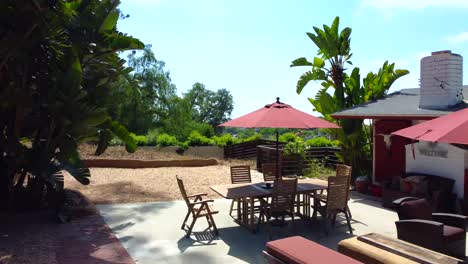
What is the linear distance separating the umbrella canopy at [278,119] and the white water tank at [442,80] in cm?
370

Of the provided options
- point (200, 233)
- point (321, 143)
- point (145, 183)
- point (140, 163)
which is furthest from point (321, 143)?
point (200, 233)

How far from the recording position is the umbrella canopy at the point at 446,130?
173 inches

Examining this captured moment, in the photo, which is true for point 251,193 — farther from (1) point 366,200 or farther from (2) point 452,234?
(1) point 366,200

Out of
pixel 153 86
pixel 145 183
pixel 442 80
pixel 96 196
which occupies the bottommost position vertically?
pixel 96 196

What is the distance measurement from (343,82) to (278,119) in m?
6.43

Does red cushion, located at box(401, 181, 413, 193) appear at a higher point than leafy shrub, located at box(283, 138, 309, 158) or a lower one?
lower

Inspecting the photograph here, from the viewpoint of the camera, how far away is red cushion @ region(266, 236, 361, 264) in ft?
10.8

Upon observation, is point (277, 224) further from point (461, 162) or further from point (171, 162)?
point (171, 162)

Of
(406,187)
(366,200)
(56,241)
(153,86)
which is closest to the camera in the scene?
(56,241)

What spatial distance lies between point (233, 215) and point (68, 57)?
4.67 meters

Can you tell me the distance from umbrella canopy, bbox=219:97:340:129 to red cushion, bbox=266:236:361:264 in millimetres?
3163

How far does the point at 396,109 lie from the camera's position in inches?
389

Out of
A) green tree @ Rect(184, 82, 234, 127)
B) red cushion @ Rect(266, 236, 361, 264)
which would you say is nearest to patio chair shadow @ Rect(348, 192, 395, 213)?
red cushion @ Rect(266, 236, 361, 264)

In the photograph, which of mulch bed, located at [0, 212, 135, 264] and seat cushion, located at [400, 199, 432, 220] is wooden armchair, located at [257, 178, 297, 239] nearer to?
seat cushion, located at [400, 199, 432, 220]
